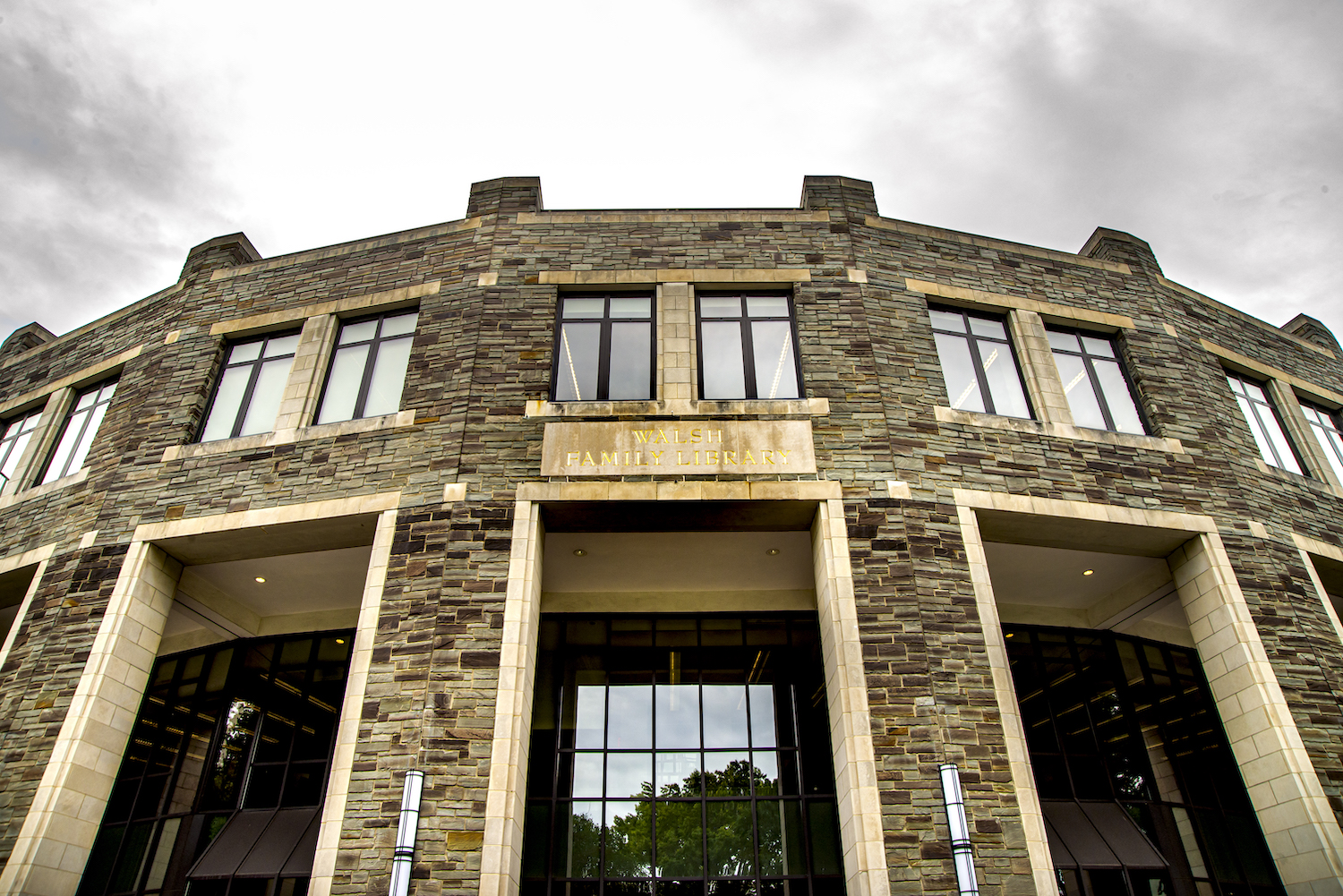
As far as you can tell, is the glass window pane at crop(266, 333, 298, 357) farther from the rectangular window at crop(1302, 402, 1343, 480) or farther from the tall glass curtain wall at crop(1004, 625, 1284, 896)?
the rectangular window at crop(1302, 402, 1343, 480)

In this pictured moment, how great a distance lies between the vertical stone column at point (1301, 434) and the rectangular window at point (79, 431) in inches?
956

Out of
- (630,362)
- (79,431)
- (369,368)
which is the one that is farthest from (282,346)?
(630,362)

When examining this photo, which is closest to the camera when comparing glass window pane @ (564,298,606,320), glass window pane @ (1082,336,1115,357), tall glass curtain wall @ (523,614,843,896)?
tall glass curtain wall @ (523,614,843,896)

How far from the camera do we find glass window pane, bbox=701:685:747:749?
45.7 ft

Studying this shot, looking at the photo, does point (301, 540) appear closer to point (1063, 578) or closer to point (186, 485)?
point (186, 485)

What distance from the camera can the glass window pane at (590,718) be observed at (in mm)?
13922

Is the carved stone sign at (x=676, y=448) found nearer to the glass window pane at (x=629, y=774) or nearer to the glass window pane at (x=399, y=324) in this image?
the glass window pane at (x=399, y=324)

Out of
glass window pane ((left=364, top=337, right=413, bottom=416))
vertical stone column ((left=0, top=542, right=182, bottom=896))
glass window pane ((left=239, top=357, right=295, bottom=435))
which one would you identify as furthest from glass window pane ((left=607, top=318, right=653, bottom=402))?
vertical stone column ((left=0, top=542, right=182, bottom=896))

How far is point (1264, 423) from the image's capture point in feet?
54.7

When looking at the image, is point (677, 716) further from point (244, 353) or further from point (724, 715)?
point (244, 353)

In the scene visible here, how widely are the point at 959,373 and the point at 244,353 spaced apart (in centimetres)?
1357

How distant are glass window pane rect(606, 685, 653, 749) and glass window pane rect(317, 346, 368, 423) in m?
6.89

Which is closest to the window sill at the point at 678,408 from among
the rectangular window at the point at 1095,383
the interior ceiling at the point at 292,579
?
the interior ceiling at the point at 292,579

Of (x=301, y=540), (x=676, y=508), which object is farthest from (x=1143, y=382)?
(x=301, y=540)
